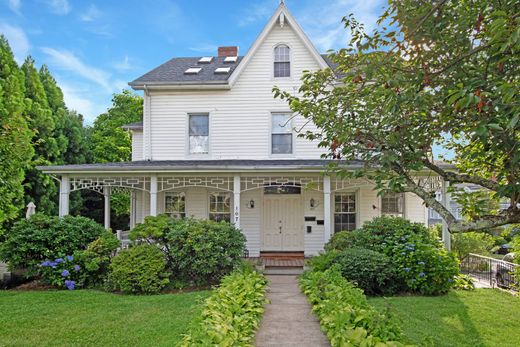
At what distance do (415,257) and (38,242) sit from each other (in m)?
9.61

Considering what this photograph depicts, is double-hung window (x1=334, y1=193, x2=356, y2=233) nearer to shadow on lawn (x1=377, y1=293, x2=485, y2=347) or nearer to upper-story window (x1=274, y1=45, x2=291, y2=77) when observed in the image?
shadow on lawn (x1=377, y1=293, x2=485, y2=347)

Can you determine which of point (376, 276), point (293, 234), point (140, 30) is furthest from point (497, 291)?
point (140, 30)

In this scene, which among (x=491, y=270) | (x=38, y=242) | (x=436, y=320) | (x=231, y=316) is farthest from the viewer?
(x=491, y=270)

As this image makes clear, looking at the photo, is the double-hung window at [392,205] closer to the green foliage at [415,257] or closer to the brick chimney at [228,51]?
the green foliage at [415,257]

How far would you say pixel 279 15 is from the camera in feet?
43.9

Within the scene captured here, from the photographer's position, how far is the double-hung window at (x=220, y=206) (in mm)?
13547

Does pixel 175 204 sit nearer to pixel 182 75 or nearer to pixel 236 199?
pixel 236 199

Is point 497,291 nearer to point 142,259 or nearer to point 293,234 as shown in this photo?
point 293,234

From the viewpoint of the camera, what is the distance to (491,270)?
451 inches

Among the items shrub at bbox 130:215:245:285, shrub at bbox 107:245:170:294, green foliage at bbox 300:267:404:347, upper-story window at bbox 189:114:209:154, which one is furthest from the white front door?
A: green foliage at bbox 300:267:404:347

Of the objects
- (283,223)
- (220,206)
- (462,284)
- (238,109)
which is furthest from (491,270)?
(238,109)

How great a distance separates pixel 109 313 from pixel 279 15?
11228mm

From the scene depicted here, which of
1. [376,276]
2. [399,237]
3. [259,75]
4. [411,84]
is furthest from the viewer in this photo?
[259,75]

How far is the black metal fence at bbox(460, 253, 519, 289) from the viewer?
1058 centimetres
